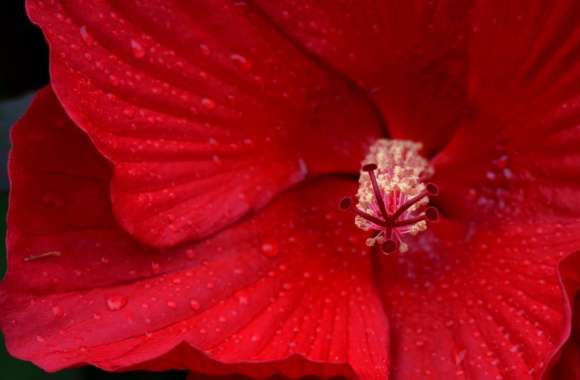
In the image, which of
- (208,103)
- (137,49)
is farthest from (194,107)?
(137,49)

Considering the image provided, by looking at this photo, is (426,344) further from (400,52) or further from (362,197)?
(400,52)

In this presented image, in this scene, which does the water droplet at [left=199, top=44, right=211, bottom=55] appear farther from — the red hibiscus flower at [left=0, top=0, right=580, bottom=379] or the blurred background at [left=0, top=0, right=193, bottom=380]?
the blurred background at [left=0, top=0, right=193, bottom=380]

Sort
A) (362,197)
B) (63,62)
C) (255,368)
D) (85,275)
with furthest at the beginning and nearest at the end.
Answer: (362,197) → (85,275) → (63,62) → (255,368)

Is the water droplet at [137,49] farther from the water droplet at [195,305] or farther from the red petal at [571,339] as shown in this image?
the red petal at [571,339]

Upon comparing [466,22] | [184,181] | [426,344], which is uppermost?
[466,22]

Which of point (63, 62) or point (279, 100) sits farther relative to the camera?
point (279, 100)

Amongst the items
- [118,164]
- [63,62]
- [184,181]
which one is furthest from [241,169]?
[63,62]

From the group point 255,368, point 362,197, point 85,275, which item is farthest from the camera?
point 362,197
